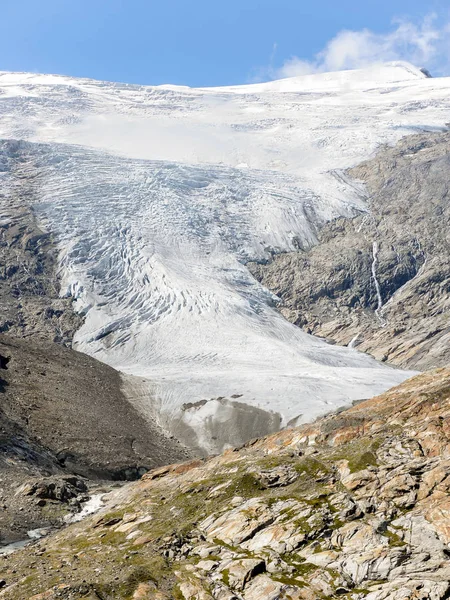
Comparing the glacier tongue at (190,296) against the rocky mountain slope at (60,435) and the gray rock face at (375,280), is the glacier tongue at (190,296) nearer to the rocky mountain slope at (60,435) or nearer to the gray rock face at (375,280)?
the rocky mountain slope at (60,435)

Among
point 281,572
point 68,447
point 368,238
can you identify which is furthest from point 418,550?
point 368,238

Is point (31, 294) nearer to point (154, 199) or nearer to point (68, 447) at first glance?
point (154, 199)

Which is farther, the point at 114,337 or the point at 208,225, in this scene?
the point at 208,225

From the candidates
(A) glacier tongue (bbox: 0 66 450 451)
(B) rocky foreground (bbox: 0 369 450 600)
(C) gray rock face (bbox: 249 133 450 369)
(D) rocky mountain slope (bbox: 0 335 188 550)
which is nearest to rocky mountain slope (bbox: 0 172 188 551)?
(D) rocky mountain slope (bbox: 0 335 188 550)

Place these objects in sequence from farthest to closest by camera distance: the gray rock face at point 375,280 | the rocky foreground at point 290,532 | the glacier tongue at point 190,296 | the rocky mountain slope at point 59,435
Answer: the gray rock face at point 375,280 → the glacier tongue at point 190,296 → the rocky mountain slope at point 59,435 → the rocky foreground at point 290,532

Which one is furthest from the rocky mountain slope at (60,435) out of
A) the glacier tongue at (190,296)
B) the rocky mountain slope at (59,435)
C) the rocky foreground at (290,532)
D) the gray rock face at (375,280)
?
the gray rock face at (375,280)

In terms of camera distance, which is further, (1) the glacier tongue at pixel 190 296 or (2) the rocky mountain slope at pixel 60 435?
(1) the glacier tongue at pixel 190 296
